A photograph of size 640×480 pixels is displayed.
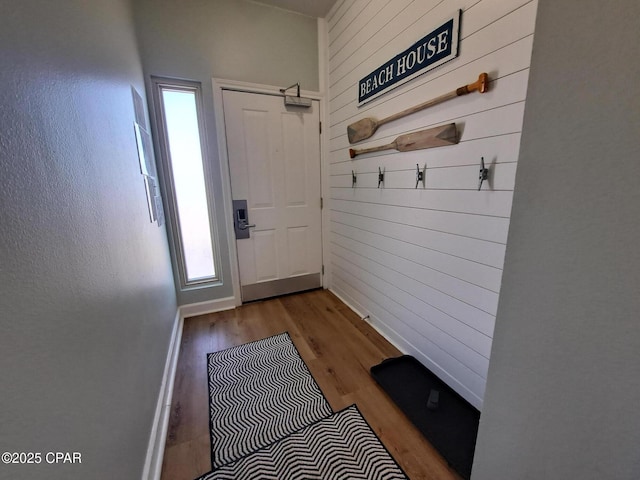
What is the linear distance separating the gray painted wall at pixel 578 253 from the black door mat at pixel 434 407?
0.59m

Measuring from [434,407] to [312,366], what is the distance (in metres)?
0.83

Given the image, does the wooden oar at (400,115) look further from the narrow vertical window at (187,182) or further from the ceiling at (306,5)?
the narrow vertical window at (187,182)

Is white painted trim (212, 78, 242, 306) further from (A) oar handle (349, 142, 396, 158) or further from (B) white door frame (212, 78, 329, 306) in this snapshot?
(A) oar handle (349, 142, 396, 158)

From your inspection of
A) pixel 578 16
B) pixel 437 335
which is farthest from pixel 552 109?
pixel 437 335

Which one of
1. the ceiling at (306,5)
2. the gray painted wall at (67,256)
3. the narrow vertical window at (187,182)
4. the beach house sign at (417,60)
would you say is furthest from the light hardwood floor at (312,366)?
the ceiling at (306,5)

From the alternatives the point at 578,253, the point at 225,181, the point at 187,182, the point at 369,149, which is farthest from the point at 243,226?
the point at 578,253

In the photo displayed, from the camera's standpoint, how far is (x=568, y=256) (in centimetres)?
58

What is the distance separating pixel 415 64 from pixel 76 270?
1.97 meters

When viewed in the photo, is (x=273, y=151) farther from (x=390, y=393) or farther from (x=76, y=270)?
(x=390, y=393)

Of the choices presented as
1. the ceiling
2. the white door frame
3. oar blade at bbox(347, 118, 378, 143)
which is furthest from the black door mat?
the ceiling

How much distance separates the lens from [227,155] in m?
2.47

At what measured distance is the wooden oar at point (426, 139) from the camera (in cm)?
138

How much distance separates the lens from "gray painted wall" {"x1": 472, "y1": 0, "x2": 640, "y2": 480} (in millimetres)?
485

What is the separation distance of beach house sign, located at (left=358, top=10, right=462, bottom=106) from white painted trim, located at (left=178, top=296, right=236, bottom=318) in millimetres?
2406
